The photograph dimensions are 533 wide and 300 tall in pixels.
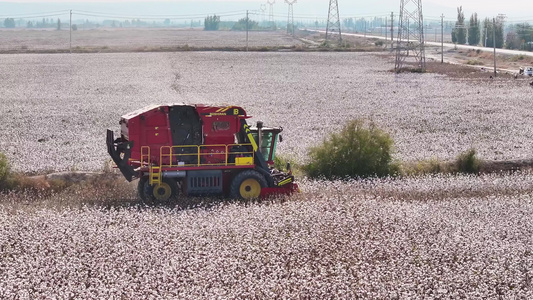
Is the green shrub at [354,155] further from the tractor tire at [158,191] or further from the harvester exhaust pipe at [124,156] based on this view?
the harvester exhaust pipe at [124,156]

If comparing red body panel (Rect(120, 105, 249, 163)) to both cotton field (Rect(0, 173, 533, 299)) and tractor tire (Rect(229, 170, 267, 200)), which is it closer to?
tractor tire (Rect(229, 170, 267, 200))

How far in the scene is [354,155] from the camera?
74.8ft

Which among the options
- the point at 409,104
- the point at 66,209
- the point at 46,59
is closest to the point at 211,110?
the point at 66,209

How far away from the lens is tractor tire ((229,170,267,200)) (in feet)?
62.6

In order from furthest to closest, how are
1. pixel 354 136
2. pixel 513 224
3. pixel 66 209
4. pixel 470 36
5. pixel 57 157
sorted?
pixel 470 36, pixel 57 157, pixel 354 136, pixel 66 209, pixel 513 224

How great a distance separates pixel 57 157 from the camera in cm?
2634

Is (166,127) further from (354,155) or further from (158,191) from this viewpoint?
(354,155)

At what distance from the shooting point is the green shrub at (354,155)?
2281cm

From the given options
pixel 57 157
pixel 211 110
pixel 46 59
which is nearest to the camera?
pixel 211 110

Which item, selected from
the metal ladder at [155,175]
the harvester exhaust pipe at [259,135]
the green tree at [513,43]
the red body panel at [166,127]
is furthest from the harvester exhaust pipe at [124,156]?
the green tree at [513,43]

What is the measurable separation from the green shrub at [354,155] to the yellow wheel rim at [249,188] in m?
4.01

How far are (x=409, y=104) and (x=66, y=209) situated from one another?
96.7 ft

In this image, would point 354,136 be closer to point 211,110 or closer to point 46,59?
point 211,110

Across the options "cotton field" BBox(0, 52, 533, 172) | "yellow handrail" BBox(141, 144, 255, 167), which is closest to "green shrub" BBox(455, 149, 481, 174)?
"cotton field" BBox(0, 52, 533, 172)
